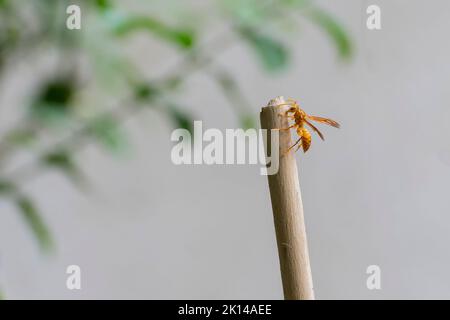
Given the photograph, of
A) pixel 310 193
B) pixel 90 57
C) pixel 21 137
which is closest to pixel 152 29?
pixel 90 57

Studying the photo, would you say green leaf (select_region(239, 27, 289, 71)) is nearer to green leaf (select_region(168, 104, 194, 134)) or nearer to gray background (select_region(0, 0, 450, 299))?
green leaf (select_region(168, 104, 194, 134))

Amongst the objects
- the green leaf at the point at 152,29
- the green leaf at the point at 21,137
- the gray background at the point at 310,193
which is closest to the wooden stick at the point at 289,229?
the green leaf at the point at 152,29

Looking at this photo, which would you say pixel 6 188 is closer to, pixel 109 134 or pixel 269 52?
pixel 109 134

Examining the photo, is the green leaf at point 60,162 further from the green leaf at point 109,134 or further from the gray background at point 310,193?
the gray background at point 310,193

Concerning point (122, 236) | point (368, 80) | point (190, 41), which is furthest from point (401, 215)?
point (190, 41)

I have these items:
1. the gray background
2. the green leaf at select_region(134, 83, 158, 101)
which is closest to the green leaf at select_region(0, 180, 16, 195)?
the green leaf at select_region(134, 83, 158, 101)

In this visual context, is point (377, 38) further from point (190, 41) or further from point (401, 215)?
point (190, 41)
